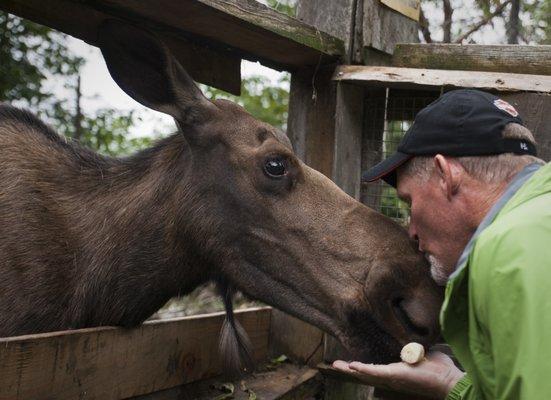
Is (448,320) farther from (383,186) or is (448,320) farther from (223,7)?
(383,186)

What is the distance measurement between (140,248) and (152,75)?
978 millimetres

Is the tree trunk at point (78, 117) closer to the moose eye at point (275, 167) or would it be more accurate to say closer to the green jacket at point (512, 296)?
the moose eye at point (275, 167)

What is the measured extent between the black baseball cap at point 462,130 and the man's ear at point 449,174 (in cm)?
3

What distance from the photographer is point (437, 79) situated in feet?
14.8

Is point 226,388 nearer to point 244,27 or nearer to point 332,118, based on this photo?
point 332,118

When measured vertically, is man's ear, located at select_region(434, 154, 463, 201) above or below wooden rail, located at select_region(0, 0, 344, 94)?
below

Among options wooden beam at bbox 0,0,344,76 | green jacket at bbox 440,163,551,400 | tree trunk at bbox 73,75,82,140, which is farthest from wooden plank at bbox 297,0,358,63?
tree trunk at bbox 73,75,82,140

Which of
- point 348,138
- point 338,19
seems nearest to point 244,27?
point 338,19

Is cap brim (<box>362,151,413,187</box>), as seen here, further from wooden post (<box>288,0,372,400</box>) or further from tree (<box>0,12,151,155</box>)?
tree (<box>0,12,151,155</box>)

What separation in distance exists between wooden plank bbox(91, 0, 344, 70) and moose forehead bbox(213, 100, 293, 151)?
44cm

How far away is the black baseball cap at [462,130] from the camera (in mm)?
2721

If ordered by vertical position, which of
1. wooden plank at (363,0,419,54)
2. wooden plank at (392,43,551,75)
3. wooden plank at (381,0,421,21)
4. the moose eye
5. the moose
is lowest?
the moose

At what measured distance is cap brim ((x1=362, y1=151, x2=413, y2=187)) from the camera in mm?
3051

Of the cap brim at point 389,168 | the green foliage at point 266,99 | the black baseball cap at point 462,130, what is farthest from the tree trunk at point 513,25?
the black baseball cap at point 462,130
